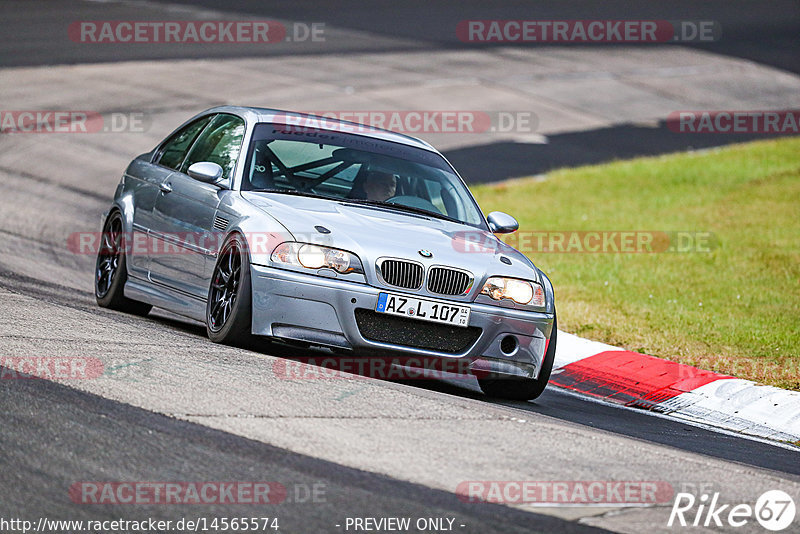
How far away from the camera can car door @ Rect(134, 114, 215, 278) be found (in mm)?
9148

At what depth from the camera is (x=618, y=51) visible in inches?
1320

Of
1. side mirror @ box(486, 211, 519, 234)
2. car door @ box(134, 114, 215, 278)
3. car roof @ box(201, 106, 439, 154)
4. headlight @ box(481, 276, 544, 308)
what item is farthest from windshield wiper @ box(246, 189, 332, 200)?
headlight @ box(481, 276, 544, 308)

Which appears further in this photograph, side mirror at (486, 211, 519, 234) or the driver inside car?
side mirror at (486, 211, 519, 234)

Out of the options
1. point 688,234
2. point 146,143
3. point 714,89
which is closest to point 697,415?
point 688,234

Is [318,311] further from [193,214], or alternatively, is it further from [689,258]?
[689,258]

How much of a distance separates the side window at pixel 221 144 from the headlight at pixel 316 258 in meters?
1.32

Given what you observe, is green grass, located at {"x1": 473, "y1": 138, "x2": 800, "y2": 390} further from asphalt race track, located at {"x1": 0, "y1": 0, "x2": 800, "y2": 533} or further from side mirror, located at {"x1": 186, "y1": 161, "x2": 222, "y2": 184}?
side mirror, located at {"x1": 186, "y1": 161, "x2": 222, "y2": 184}

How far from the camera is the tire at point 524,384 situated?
26.3 ft

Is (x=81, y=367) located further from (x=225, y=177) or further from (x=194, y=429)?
(x=225, y=177)

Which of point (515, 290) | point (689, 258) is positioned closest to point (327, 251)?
point (515, 290)

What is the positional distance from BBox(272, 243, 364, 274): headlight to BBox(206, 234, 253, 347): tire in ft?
0.73

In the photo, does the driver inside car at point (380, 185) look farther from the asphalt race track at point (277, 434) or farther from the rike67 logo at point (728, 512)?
the rike67 logo at point (728, 512)

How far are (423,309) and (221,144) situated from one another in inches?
95.6

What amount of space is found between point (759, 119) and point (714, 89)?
257cm
